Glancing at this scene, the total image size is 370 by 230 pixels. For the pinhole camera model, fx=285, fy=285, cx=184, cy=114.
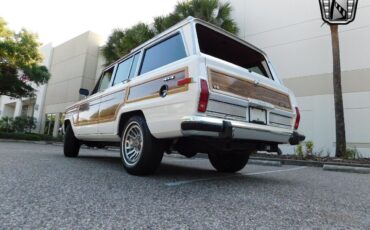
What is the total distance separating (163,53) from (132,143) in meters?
1.27

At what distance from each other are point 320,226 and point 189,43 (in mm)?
2291

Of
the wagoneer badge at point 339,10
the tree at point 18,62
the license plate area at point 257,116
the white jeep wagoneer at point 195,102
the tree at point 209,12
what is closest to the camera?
the white jeep wagoneer at point 195,102

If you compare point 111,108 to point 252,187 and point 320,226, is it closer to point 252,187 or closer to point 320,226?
point 252,187

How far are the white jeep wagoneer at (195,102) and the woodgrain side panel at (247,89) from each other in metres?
0.01

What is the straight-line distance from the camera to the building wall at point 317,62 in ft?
35.6

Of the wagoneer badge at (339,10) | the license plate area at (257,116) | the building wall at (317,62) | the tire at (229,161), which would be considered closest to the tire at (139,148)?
the license plate area at (257,116)

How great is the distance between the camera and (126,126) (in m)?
3.93

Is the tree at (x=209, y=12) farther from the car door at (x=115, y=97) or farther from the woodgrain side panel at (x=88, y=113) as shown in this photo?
the car door at (x=115, y=97)

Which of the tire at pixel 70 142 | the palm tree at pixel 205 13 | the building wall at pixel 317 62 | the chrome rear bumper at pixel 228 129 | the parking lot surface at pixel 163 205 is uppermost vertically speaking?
the palm tree at pixel 205 13

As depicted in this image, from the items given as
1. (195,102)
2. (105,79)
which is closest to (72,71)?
(105,79)

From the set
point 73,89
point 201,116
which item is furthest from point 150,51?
point 73,89

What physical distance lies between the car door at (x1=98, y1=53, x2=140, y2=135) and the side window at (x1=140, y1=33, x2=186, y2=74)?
0.34 metres

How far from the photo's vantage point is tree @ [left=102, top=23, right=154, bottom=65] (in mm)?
14753

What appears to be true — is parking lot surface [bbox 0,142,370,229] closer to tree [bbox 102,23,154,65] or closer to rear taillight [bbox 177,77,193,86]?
rear taillight [bbox 177,77,193,86]
